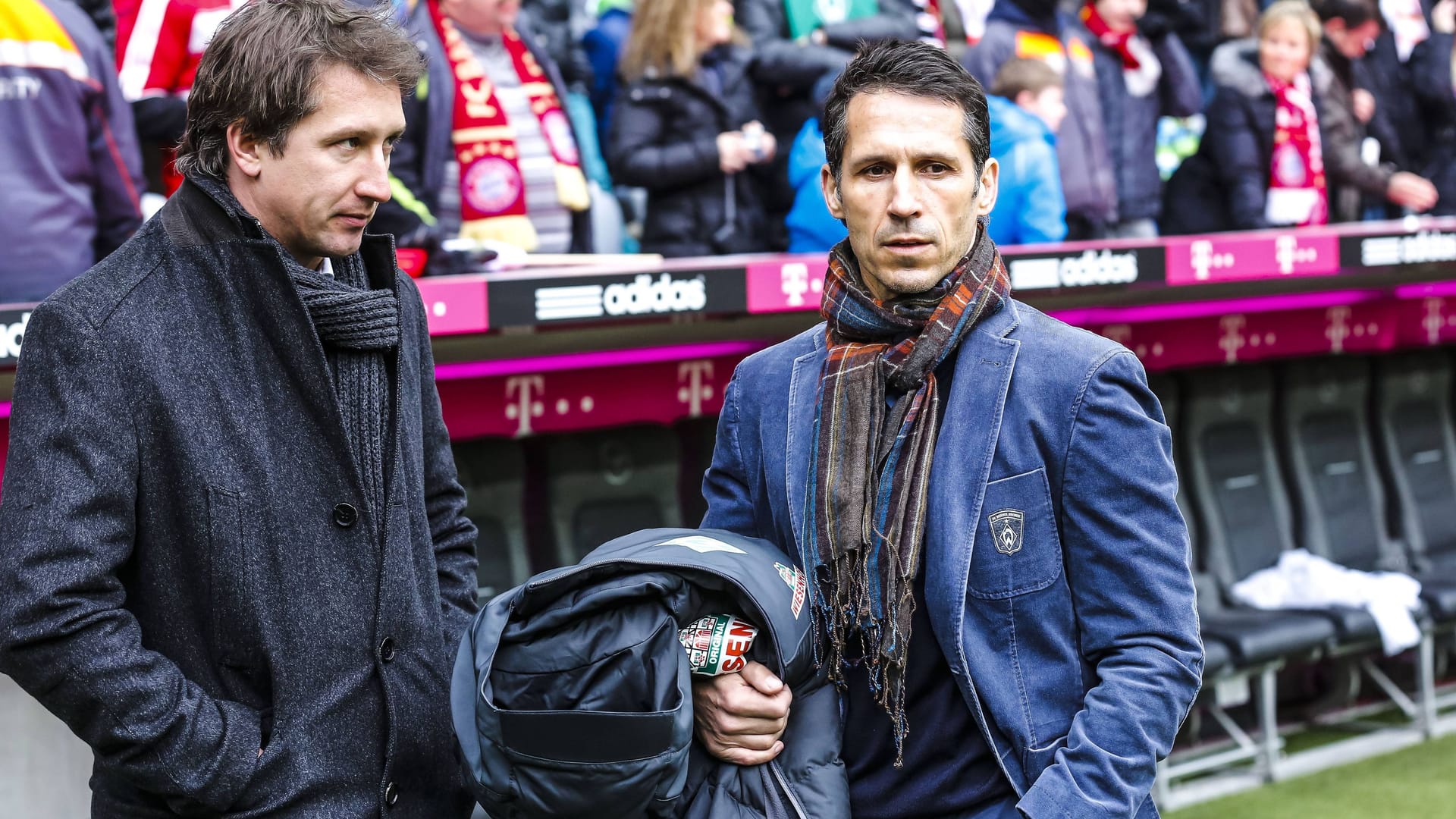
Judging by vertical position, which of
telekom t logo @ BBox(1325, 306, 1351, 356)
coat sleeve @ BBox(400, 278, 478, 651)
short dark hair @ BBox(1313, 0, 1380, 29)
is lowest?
telekom t logo @ BBox(1325, 306, 1351, 356)

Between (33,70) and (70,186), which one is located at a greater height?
(33,70)

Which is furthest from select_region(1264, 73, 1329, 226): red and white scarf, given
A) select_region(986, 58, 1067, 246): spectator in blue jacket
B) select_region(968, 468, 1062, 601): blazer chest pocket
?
select_region(968, 468, 1062, 601): blazer chest pocket

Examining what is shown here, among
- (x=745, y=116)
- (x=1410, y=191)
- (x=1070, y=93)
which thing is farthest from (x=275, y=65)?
(x=1410, y=191)

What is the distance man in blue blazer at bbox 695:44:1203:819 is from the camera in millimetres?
1672

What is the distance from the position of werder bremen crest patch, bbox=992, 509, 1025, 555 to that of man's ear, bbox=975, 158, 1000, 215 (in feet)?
1.23

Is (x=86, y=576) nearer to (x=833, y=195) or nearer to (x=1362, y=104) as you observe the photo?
(x=833, y=195)

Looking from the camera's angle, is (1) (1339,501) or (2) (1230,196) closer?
(2) (1230,196)

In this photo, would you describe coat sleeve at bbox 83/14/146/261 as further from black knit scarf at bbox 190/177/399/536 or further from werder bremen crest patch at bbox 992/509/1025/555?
werder bremen crest patch at bbox 992/509/1025/555

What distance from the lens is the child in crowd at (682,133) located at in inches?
166

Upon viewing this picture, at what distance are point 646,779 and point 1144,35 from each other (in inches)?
193

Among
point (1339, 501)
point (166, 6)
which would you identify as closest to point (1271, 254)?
point (1339, 501)

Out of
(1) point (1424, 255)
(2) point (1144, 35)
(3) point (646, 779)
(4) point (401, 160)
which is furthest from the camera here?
(2) point (1144, 35)

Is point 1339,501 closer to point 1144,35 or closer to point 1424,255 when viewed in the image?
point 1424,255

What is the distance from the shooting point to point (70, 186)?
313 cm
